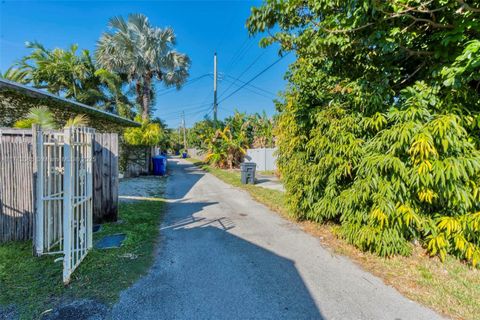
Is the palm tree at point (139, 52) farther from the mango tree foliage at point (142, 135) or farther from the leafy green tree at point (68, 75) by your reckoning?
the mango tree foliage at point (142, 135)

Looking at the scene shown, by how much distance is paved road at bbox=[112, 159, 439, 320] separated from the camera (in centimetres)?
252

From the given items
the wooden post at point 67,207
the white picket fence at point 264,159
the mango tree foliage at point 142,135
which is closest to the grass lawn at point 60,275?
the wooden post at point 67,207

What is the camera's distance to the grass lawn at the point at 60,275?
103 inches

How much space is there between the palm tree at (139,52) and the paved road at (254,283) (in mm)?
13806

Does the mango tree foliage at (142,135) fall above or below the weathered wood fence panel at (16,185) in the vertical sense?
above

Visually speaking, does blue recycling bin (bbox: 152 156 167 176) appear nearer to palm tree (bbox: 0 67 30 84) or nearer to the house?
the house

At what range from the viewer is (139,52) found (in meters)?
15.8

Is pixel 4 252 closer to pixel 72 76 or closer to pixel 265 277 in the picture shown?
pixel 265 277

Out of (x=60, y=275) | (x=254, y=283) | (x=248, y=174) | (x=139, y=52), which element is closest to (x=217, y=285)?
(x=254, y=283)

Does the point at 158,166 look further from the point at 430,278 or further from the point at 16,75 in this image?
the point at 430,278

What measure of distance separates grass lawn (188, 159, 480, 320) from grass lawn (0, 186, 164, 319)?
3277 millimetres

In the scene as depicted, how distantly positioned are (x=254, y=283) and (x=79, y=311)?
75.7 inches

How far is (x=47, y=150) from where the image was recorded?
3639mm

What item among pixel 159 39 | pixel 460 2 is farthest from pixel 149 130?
pixel 460 2
